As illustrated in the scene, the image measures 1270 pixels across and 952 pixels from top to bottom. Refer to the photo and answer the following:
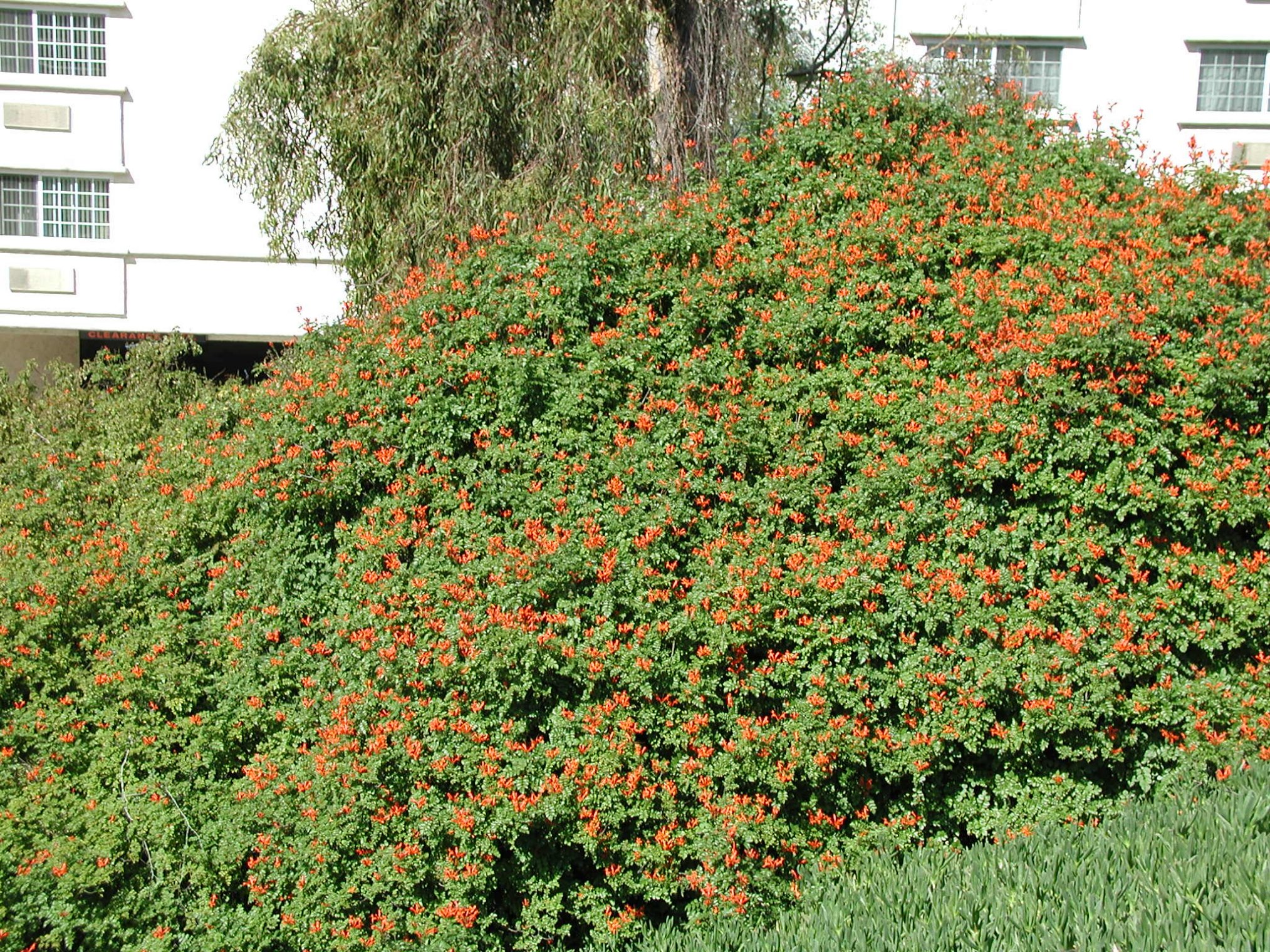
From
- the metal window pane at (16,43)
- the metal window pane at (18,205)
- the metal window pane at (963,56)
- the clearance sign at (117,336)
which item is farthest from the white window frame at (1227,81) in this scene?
the metal window pane at (18,205)

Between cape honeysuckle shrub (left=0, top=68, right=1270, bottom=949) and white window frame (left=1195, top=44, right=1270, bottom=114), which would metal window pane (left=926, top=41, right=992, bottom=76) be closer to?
cape honeysuckle shrub (left=0, top=68, right=1270, bottom=949)

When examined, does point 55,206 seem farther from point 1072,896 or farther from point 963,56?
point 1072,896

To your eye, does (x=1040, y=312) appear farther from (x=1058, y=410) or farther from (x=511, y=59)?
(x=511, y=59)

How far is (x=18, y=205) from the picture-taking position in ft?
49.6

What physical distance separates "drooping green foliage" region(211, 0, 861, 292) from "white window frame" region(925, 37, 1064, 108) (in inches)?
65.7

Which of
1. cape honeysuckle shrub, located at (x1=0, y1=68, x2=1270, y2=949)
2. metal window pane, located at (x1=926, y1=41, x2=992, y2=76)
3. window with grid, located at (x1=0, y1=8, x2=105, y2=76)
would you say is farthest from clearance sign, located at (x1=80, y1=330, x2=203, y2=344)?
metal window pane, located at (x1=926, y1=41, x2=992, y2=76)

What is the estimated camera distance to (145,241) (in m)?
15.1

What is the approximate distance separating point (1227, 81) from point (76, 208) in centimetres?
1730

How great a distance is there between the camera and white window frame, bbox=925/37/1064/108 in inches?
336

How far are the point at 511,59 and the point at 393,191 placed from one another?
1632mm

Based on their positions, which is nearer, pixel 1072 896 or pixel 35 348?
pixel 1072 896

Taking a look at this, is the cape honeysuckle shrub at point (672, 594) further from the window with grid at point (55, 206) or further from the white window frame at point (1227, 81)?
the white window frame at point (1227, 81)

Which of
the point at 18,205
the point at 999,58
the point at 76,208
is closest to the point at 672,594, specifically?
the point at 999,58

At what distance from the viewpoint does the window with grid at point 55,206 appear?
49.5 feet
